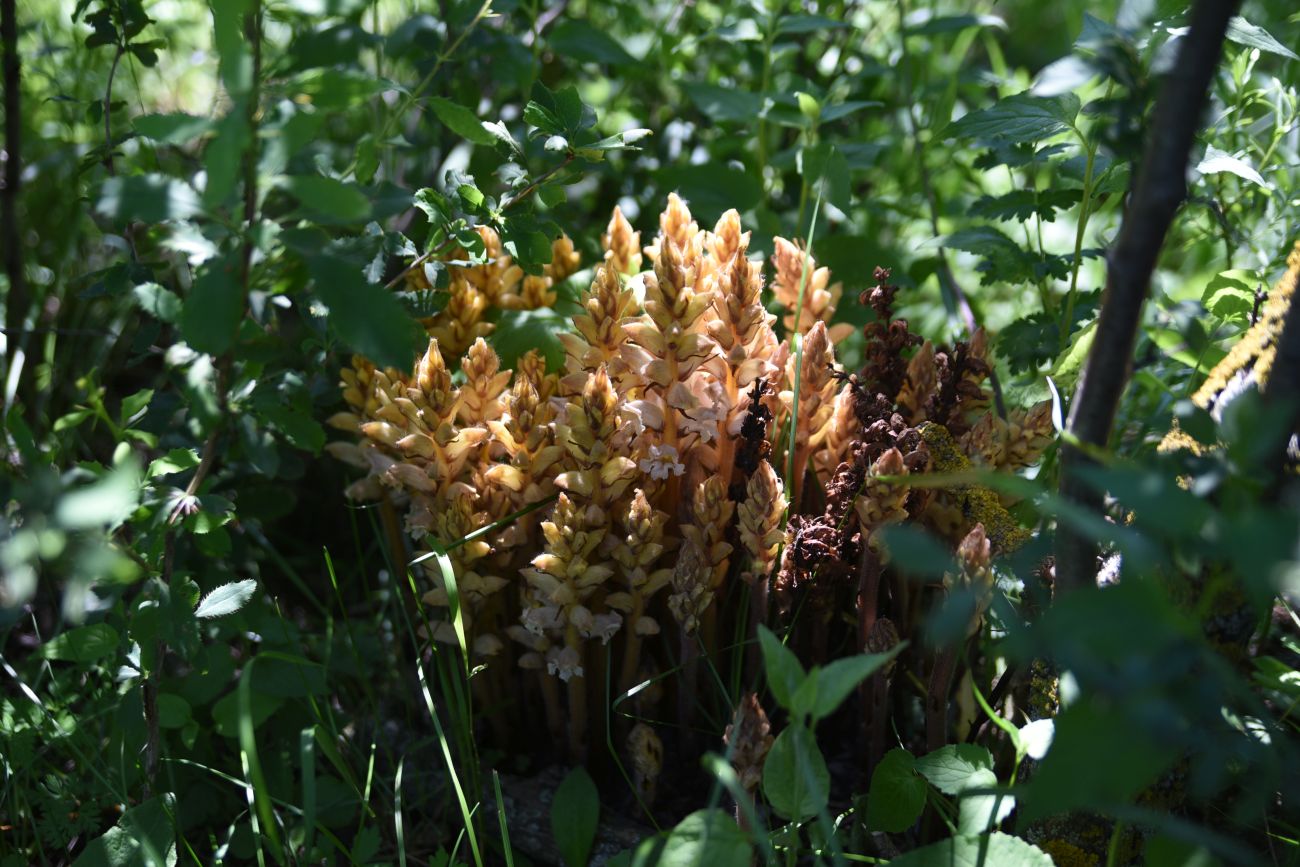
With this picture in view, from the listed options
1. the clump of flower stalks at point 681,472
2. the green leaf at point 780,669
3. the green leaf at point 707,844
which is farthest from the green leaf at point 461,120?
the green leaf at point 707,844

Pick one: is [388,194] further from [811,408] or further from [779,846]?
[779,846]

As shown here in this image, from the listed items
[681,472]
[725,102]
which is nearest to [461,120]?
[681,472]

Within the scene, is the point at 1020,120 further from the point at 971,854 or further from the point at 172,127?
the point at 172,127

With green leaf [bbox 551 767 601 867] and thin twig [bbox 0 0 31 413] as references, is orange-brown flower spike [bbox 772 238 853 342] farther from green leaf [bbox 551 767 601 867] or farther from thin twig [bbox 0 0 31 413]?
thin twig [bbox 0 0 31 413]

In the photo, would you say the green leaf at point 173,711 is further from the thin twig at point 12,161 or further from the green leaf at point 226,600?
the thin twig at point 12,161

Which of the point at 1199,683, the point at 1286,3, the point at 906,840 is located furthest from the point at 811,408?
the point at 1286,3

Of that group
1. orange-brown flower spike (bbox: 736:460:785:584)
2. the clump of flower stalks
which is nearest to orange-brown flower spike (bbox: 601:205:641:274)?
the clump of flower stalks
